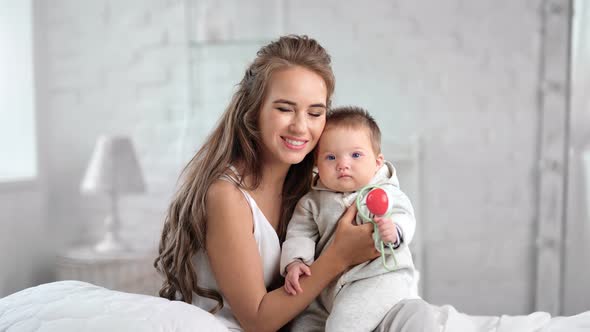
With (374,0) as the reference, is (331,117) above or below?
below

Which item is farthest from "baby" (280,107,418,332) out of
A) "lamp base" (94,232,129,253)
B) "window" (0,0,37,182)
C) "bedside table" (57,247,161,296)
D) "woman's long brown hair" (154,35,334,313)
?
"window" (0,0,37,182)

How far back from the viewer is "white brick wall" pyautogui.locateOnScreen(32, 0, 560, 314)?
3088mm

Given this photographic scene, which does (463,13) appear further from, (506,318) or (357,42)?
(506,318)

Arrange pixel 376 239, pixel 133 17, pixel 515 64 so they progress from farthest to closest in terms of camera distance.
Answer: pixel 133 17, pixel 515 64, pixel 376 239

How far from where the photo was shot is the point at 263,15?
3.19 m

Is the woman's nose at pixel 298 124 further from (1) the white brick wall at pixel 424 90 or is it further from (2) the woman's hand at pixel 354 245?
(1) the white brick wall at pixel 424 90

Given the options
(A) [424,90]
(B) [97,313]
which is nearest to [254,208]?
(B) [97,313]

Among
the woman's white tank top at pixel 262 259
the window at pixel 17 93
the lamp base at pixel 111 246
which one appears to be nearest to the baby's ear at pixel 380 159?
the woman's white tank top at pixel 262 259

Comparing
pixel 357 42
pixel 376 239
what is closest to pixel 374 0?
pixel 357 42

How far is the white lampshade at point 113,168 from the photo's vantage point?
2.96 meters

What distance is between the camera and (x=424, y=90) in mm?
3111

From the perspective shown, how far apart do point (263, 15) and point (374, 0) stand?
2.06 ft

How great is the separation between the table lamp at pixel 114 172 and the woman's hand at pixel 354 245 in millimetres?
1974

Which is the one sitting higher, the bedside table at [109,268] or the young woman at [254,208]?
the young woman at [254,208]
